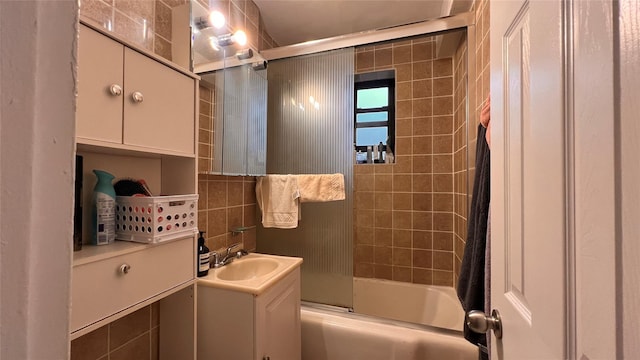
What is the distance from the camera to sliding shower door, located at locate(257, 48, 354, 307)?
1716 mm

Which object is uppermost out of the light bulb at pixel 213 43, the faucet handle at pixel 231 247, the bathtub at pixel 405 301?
the light bulb at pixel 213 43

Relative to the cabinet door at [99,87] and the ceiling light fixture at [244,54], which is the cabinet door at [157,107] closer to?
the cabinet door at [99,87]

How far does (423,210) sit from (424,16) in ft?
4.94

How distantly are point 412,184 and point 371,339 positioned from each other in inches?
48.6

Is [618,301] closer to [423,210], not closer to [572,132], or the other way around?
[572,132]

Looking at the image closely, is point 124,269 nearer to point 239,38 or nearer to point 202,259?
point 202,259

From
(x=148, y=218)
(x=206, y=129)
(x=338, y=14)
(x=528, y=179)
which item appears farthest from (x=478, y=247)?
(x=338, y=14)

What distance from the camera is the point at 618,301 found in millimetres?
270

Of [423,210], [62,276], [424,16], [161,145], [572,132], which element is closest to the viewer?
[62,276]

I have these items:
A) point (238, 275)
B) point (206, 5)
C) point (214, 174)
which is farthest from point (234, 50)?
point (238, 275)

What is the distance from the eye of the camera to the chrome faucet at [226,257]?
4.36 ft

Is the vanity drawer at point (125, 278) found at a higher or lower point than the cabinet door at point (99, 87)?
lower

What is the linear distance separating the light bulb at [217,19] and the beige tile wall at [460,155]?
1.46m

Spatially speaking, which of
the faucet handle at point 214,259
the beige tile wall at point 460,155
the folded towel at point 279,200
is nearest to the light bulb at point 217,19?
the folded towel at point 279,200
